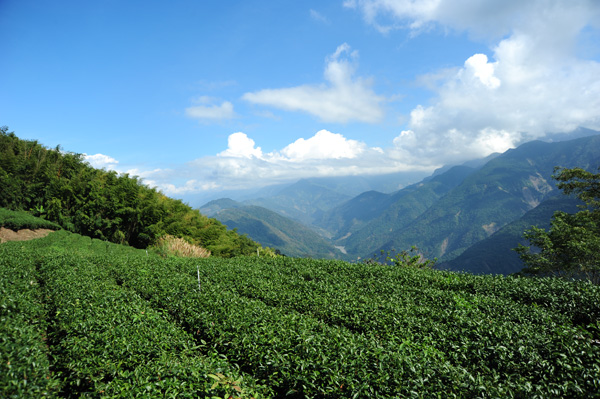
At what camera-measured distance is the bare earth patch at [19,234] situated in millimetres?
21062

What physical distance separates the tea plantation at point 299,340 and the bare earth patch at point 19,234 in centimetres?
1534

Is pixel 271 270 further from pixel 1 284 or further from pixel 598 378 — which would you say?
pixel 598 378

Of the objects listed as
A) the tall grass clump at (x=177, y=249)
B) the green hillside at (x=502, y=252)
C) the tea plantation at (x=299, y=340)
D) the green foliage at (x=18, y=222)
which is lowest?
the green hillside at (x=502, y=252)

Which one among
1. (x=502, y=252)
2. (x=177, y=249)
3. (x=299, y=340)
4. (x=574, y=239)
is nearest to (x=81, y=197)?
(x=177, y=249)

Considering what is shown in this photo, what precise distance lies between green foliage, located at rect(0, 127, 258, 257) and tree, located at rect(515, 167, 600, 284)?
105 feet

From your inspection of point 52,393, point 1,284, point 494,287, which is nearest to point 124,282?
point 1,284

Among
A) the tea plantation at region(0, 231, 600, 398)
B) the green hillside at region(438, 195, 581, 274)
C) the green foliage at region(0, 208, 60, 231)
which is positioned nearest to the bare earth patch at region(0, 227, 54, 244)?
the green foliage at region(0, 208, 60, 231)

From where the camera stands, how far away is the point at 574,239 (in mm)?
23938

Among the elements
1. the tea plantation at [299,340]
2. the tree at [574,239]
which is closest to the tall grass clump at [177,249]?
the tea plantation at [299,340]

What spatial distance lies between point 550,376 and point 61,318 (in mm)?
9767

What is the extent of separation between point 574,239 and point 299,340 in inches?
1173

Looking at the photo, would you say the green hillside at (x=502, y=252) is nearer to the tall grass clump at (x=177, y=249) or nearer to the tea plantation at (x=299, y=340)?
the tall grass clump at (x=177, y=249)

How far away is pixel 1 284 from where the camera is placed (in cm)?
711

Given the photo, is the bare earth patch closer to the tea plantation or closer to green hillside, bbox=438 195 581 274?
the tea plantation
